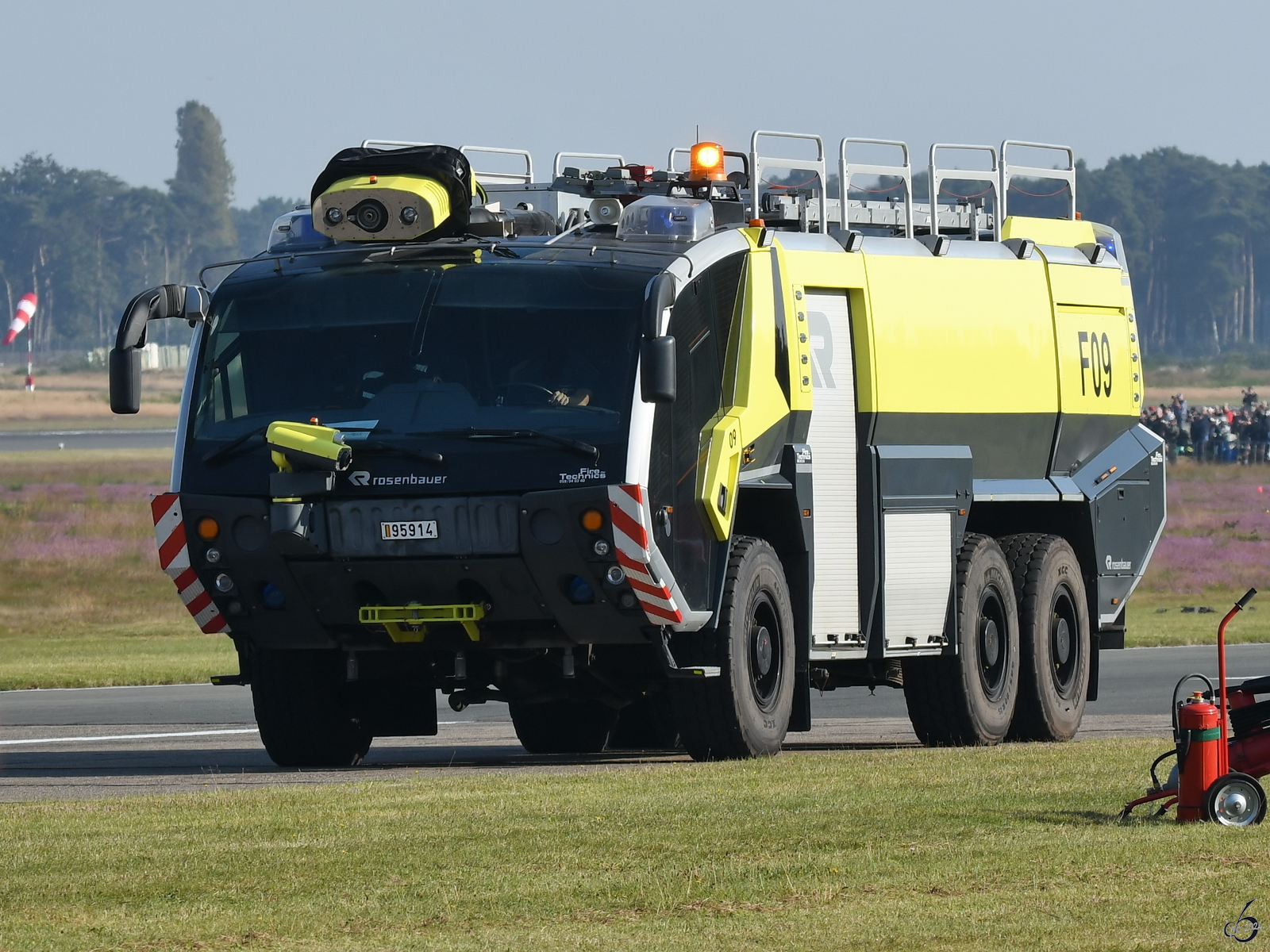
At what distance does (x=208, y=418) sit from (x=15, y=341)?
6907 inches

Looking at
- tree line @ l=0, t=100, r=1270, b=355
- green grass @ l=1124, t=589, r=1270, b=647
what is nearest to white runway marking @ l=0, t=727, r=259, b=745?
green grass @ l=1124, t=589, r=1270, b=647

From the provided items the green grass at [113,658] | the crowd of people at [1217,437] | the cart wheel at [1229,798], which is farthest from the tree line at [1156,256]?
the cart wheel at [1229,798]

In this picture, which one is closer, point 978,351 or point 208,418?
point 208,418

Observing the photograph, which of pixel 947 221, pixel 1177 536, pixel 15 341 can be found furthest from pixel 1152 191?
pixel 947 221

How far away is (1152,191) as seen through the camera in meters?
191

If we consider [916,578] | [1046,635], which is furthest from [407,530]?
[1046,635]

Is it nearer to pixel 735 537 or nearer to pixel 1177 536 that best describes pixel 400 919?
pixel 735 537

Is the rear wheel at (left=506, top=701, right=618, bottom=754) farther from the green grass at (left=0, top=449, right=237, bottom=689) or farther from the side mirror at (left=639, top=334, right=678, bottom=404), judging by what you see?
the green grass at (left=0, top=449, right=237, bottom=689)

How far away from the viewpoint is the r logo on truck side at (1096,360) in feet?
58.3

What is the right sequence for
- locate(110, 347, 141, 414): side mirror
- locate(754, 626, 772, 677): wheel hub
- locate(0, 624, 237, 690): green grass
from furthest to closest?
locate(0, 624, 237, 690): green grass, locate(754, 626, 772, 677): wheel hub, locate(110, 347, 141, 414): side mirror

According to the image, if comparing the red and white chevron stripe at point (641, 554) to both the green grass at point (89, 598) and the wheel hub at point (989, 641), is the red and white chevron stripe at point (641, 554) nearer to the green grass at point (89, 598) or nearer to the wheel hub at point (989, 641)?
the wheel hub at point (989, 641)

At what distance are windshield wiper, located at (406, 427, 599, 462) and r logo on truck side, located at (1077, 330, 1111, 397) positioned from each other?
5.83 metres

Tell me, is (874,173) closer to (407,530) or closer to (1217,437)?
(407,530)

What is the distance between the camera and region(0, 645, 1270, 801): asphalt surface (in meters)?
14.7
